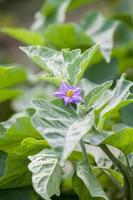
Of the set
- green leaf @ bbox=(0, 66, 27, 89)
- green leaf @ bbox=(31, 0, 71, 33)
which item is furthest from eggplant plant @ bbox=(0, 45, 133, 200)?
green leaf @ bbox=(31, 0, 71, 33)

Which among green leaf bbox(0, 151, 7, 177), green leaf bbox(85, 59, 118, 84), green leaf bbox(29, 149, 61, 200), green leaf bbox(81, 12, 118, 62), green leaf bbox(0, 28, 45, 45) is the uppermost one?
green leaf bbox(29, 149, 61, 200)

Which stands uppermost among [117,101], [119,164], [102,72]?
[117,101]

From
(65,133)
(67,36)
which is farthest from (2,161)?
(67,36)

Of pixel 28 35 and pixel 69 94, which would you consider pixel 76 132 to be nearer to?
pixel 69 94

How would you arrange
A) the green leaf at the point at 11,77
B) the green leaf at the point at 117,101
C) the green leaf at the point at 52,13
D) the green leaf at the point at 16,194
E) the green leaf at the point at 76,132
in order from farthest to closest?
1. the green leaf at the point at 52,13
2. the green leaf at the point at 11,77
3. the green leaf at the point at 16,194
4. the green leaf at the point at 117,101
5. the green leaf at the point at 76,132

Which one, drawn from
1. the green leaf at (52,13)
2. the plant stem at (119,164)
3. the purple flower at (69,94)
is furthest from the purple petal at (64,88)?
the green leaf at (52,13)

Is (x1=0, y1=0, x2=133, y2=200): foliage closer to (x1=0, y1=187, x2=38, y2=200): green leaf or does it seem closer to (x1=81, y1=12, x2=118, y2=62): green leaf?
(x1=0, y1=187, x2=38, y2=200): green leaf

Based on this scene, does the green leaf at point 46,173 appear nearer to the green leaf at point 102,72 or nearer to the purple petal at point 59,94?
the purple petal at point 59,94
